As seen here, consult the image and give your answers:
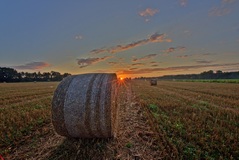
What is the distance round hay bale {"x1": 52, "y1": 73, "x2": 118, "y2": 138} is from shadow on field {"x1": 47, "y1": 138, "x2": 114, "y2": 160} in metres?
0.18

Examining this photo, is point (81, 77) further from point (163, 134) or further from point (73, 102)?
point (163, 134)

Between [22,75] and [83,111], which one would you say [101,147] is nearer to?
[83,111]

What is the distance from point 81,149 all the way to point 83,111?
898mm

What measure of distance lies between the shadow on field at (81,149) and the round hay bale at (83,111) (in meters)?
0.18

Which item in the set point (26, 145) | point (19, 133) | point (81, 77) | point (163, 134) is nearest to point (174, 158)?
point (163, 134)

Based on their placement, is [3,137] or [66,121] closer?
[66,121]

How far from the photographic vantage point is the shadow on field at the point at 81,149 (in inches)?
144

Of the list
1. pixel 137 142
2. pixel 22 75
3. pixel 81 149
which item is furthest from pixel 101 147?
pixel 22 75

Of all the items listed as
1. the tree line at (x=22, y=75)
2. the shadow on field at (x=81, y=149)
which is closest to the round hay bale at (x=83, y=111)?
the shadow on field at (x=81, y=149)

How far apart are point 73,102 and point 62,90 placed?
0.55 metres

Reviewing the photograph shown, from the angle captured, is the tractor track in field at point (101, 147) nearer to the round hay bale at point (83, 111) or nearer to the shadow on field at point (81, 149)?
the shadow on field at point (81, 149)

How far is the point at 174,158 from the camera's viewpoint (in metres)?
3.46

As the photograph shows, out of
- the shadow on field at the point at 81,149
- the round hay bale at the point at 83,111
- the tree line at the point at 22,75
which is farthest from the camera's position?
the tree line at the point at 22,75

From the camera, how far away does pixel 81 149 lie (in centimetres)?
393
